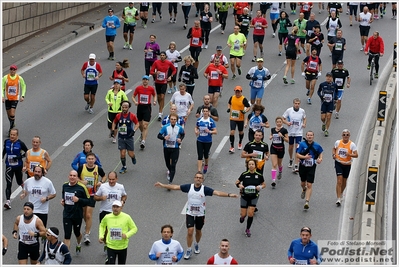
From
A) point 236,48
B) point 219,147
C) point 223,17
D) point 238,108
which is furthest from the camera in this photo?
point 223,17

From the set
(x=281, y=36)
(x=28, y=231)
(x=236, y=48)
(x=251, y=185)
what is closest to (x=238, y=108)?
(x=251, y=185)

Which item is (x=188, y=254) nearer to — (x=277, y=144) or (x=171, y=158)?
(x=171, y=158)

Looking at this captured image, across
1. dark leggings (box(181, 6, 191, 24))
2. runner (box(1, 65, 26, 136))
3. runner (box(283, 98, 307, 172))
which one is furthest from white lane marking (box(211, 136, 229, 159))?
dark leggings (box(181, 6, 191, 24))

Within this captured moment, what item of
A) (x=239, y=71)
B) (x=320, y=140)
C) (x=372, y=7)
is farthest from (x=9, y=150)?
(x=372, y=7)

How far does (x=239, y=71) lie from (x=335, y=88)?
523cm

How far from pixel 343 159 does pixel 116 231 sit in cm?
589

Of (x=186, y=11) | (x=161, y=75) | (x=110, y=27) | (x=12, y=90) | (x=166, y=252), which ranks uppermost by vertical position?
(x=186, y=11)

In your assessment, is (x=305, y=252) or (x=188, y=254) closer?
(x=305, y=252)

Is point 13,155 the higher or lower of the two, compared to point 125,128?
lower

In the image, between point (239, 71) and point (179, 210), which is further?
point (239, 71)

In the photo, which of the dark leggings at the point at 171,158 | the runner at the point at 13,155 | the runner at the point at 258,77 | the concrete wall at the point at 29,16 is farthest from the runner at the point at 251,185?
the concrete wall at the point at 29,16

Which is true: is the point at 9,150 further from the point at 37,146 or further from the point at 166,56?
the point at 166,56

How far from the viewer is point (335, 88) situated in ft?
76.1

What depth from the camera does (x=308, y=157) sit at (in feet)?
60.8
